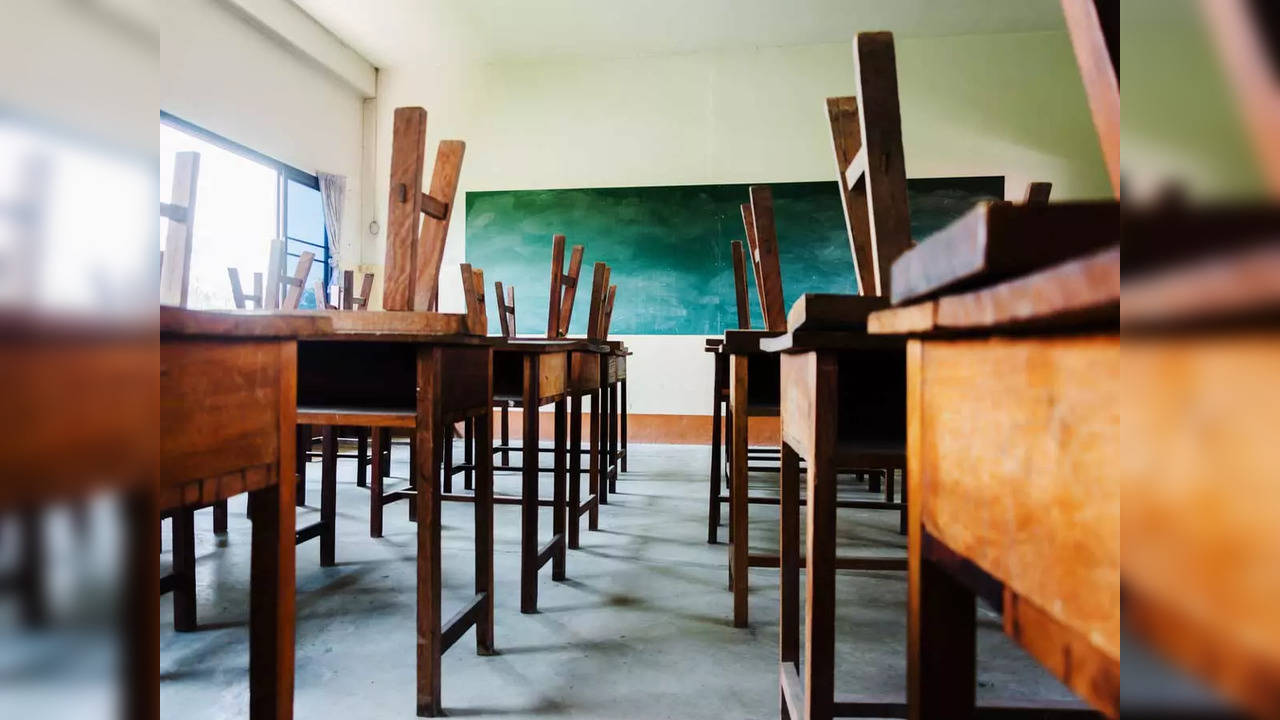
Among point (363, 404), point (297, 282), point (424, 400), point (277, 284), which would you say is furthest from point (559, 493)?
point (297, 282)

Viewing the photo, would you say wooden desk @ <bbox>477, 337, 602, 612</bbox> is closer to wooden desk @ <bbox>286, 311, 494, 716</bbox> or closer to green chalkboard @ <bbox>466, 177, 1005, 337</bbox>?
wooden desk @ <bbox>286, 311, 494, 716</bbox>

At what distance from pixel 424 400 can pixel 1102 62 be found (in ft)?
4.02

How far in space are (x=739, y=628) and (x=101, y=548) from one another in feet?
5.98

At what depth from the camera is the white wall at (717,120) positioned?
5.95m

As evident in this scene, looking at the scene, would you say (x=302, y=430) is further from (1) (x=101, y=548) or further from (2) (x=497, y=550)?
(1) (x=101, y=548)

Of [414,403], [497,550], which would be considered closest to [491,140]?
[497,550]

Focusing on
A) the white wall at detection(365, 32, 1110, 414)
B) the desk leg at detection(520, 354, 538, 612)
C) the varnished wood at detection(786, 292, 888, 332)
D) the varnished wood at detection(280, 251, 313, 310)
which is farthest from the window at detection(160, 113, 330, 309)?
the varnished wood at detection(786, 292, 888, 332)

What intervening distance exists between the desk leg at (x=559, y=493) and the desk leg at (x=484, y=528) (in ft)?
1.66

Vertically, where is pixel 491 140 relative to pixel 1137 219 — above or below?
above

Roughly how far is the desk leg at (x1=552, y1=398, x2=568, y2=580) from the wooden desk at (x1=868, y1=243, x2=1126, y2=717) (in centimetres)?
166

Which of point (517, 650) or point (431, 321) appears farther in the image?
point (517, 650)

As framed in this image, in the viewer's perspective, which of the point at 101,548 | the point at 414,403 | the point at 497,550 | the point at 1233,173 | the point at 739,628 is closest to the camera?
the point at 1233,173

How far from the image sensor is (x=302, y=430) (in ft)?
9.93

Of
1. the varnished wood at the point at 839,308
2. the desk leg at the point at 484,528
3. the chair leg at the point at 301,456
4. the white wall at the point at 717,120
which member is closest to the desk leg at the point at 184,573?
the desk leg at the point at 484,528
